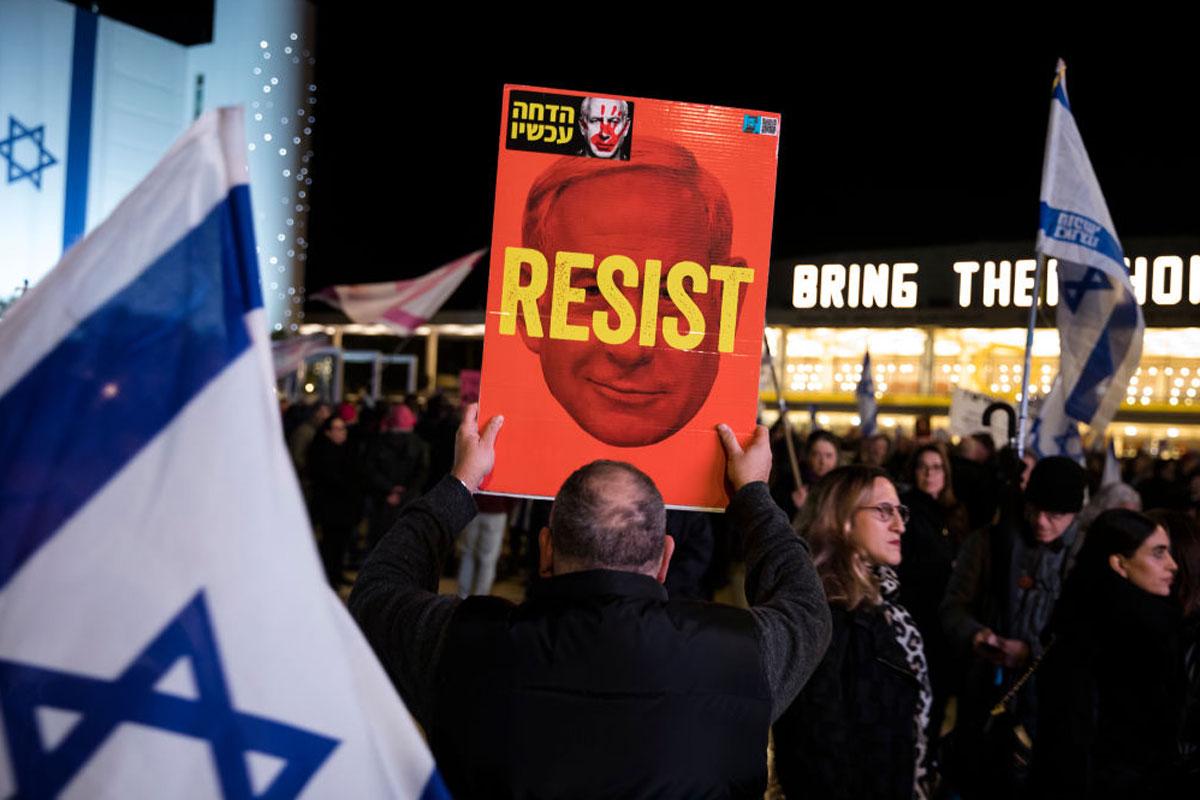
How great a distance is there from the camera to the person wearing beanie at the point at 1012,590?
4492 millimetres

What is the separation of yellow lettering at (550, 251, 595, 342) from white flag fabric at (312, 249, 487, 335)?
12194 millimetres

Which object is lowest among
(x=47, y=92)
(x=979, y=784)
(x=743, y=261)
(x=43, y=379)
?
(x=979, y=784)

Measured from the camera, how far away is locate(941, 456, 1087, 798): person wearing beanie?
449 cm

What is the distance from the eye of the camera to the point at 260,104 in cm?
2323

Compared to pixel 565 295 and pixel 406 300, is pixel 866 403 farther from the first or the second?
pixel 565 295

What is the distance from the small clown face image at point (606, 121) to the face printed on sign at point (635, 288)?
8cm

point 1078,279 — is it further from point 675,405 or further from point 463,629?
point 463,629

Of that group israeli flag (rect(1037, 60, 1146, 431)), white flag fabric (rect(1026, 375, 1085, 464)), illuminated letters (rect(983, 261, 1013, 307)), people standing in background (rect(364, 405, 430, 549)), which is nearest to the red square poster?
israeli flag (rect(1037, 60, 1146, 431))

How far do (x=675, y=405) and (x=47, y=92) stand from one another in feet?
25.0

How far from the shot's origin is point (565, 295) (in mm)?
2705

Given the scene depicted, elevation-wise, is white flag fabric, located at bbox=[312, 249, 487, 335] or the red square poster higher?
white flag fabric, located at bbox=[312, 249, 487, 335]

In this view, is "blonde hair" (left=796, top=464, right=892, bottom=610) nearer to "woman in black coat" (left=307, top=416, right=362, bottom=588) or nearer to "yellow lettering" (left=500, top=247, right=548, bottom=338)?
"yellow lettering" (left=500, top=247, right=548, bottom=338)

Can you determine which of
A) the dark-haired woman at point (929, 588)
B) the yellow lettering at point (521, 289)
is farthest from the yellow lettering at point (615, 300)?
the dark-haired woman at point (929, 588)

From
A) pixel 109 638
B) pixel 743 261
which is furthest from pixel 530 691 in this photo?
pixel 743 261
